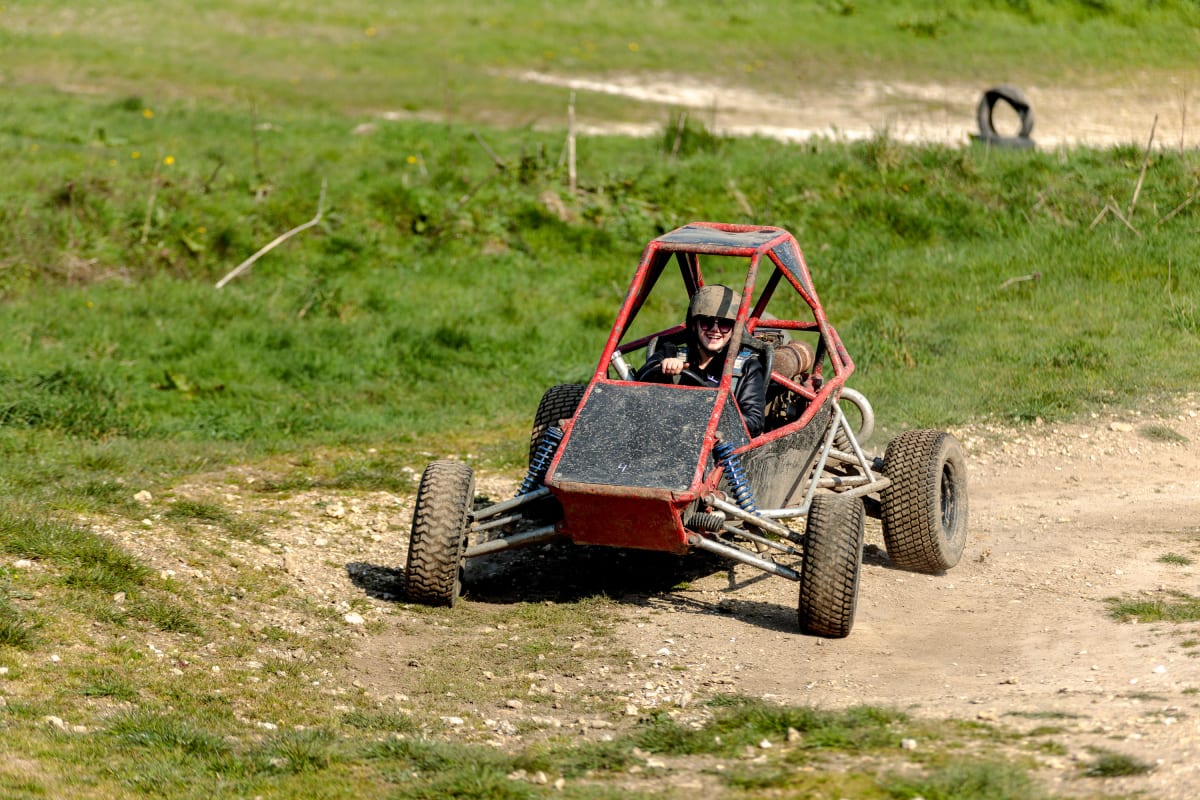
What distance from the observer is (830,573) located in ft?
23.8

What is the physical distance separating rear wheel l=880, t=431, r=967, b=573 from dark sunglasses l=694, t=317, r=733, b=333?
1381 mm

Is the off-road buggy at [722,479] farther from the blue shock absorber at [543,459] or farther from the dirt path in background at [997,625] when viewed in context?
the dirt path in background at [997,625]

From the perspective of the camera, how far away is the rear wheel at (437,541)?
7.69 metres

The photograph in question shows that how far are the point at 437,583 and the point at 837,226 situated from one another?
9.67m

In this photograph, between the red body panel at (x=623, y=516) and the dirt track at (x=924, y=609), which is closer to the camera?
the dirt track at (x=924, y=609)

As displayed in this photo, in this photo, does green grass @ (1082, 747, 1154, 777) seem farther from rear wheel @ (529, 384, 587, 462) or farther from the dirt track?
rear wheel @ (529, 384, 587, 462)

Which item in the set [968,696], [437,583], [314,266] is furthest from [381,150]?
[968,696]

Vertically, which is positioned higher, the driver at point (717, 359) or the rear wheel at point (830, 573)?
the driver at point (717, 359)

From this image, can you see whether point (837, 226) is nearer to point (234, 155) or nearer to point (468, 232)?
point (468, 232)

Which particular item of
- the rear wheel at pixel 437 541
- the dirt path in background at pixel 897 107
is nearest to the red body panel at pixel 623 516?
the rear wheel at pixel 437 541

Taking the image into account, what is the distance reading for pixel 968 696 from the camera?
6250 millimetres

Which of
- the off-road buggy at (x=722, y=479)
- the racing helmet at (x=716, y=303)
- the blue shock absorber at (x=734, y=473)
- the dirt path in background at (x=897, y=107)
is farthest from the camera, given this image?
the dirt path in background at (x=897, y=107)

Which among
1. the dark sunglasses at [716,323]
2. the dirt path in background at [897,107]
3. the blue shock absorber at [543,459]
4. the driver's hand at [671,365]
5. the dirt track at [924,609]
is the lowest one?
the dirt track at [924,609]

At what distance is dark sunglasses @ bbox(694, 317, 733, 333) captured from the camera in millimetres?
8266
